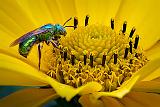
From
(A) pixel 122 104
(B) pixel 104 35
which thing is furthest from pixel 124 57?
→ (A) pixel 122 104

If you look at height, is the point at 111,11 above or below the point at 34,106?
above

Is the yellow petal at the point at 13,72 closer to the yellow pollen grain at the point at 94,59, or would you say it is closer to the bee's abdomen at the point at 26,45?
the bee's abdomen at the point at 26,45

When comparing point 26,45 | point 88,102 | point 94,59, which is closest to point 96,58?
point 94,59

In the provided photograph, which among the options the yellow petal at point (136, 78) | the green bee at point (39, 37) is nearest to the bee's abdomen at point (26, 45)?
the green bee at point (39, 37)

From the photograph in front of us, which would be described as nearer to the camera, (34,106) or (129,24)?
(34,106)

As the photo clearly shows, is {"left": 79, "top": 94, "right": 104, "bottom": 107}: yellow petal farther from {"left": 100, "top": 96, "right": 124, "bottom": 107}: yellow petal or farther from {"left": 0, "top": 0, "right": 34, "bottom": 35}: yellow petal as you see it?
{"left": 0, "top": 0, "right": 34, "bottom": 35}: yellow petal

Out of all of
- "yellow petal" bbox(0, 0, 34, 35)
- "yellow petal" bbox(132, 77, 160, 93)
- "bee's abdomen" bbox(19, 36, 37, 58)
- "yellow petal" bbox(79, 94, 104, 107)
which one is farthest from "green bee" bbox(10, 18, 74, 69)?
"yellow petal" bbox(132, 77, 160, 93)

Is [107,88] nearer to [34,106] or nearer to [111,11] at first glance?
[34,106]
